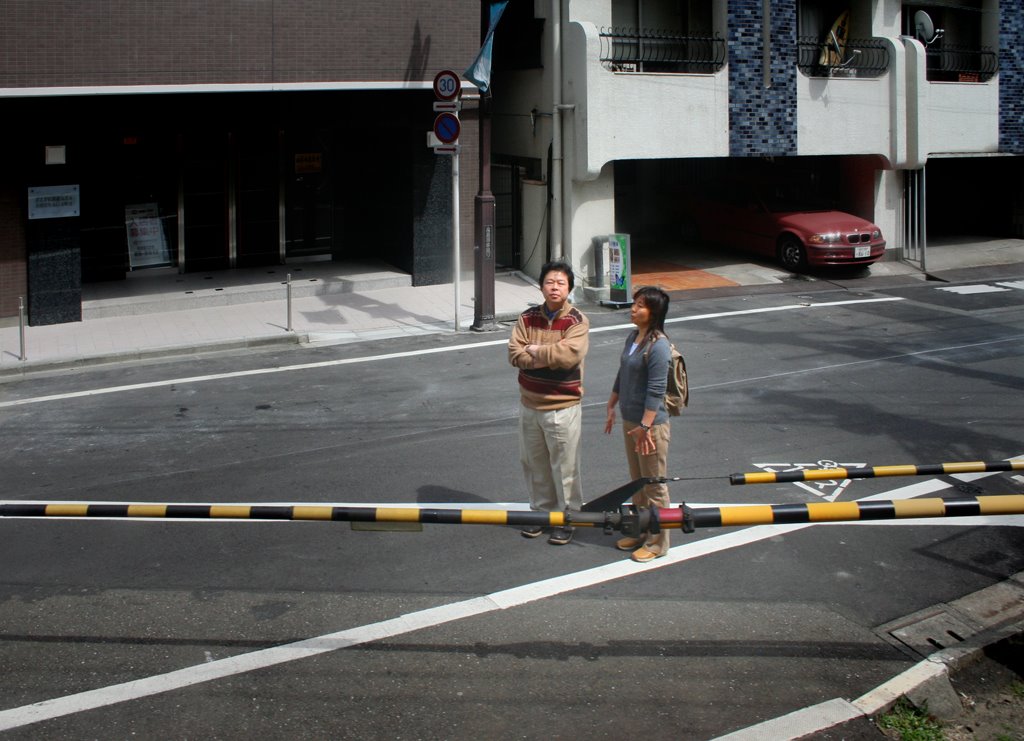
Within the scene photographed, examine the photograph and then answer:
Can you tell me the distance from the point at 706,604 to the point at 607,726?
1653mm

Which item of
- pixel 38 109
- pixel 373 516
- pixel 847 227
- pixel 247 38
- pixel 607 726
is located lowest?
pixel 607 726

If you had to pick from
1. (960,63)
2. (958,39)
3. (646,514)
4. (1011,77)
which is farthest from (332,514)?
(958,39)

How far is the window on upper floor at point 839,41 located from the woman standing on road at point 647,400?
1641 centimetres

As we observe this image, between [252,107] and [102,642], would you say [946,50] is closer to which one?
[252,107]

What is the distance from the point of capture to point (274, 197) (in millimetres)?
20484

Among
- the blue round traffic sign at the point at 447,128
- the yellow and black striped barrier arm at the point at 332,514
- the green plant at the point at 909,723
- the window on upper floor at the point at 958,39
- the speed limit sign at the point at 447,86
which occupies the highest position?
the window on upper floor at the point at 958,39

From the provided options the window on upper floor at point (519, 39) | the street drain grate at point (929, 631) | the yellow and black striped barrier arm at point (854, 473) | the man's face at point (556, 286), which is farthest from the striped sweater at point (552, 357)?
the window on upper floor at point (519, 39)

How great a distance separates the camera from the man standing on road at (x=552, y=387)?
7.62 meters

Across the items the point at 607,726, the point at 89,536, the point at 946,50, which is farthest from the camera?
the point at 946,50

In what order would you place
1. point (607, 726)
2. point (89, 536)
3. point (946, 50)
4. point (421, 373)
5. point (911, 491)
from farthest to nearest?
point (946, 50)
point (421, 373)
point (911, 491)
point (89, 536)
point (607, 726)

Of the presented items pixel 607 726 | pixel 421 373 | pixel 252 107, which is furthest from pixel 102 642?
pixel 252 107

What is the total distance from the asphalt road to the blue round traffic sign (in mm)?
3935

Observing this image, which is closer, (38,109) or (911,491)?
(911,491)

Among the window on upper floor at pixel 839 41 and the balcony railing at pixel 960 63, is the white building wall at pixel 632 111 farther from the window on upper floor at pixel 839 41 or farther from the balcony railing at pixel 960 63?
the balcony railing at pixel 960 63
